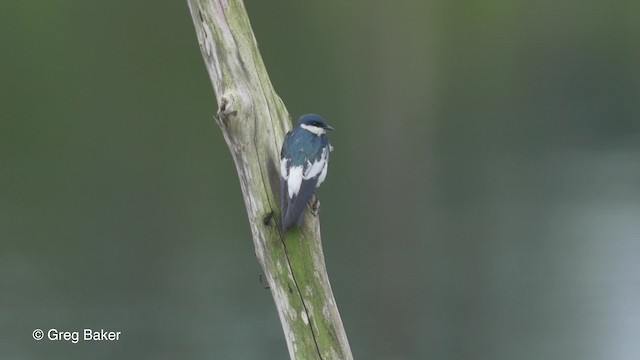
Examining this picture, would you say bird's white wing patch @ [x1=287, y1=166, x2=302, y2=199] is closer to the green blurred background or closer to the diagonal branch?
the diagonal branch

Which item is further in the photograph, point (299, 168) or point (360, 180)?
point (360, 180)

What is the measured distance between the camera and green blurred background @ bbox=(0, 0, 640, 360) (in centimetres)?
577

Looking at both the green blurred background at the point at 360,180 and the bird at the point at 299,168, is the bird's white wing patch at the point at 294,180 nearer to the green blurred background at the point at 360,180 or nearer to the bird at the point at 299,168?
the bird at the point at 299,168

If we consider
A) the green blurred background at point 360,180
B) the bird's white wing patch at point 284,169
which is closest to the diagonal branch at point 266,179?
the bird's white wing patch at point 284,169

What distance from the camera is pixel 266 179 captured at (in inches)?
111

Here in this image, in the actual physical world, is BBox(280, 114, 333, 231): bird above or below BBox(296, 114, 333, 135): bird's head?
below

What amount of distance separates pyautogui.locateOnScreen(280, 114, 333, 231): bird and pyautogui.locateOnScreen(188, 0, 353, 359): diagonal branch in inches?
1.8

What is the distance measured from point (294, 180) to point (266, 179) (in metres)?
0.10

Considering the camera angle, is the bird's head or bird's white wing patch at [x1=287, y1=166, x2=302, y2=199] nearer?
bird's white wing patch at [x1=287, y1=166, x2=302, y2=199]

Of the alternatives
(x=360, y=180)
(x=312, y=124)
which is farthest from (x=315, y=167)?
(x=360, y=180)

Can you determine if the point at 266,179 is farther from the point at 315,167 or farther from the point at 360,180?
the point at 360,180

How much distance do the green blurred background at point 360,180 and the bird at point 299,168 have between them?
2.52 m

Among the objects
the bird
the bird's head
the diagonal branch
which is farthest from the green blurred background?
the diagonal branch

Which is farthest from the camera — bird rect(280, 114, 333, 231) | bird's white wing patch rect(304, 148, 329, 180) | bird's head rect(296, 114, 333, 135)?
bird's head rect(296, 114, 333, 135)
